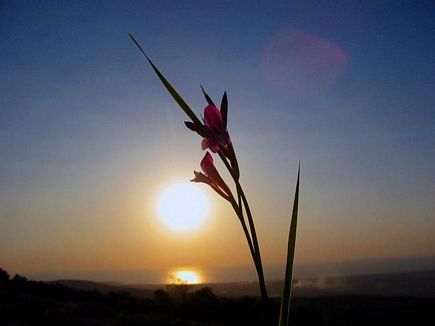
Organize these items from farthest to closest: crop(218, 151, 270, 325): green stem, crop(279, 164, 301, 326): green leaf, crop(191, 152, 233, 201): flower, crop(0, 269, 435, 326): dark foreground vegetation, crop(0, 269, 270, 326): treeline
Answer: crop(0, 269, 435, 326): dark foreground vegetation, crop(0, 269, 270, 326): treeline, crop(191, 152, 233, 201): flower, crop(279, 164, 301, 326): green leaf, crop(218, 151, 270, 325): green stem

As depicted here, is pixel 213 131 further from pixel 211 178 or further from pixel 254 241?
pixel 254 241

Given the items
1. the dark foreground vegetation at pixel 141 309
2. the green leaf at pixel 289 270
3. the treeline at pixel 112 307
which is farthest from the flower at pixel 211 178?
the dark foreground vegetation at pixel 141 309

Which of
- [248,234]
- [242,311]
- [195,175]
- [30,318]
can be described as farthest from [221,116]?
[242,311]

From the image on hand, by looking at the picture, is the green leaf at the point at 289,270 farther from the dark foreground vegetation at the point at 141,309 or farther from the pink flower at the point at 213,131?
the dark foreground vegetation at the point at 141,309

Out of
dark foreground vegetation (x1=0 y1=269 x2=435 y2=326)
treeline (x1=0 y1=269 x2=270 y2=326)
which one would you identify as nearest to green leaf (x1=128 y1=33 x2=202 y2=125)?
treeline (x1=0 y1=269 x2=270 y2=326)

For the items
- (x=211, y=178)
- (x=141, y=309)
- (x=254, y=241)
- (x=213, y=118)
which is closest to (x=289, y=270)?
(x=254, y=241)

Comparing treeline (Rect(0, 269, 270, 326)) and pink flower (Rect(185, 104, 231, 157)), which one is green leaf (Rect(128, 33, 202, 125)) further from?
treeline (Rect(0, 269, 270, 326))

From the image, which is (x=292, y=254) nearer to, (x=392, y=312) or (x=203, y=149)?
(x=203, y=149)
